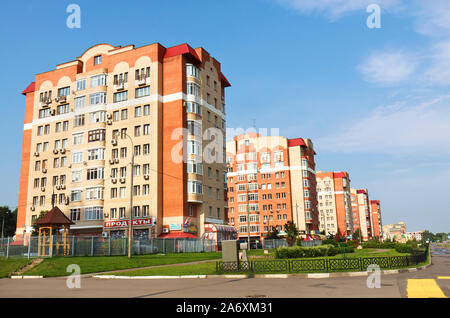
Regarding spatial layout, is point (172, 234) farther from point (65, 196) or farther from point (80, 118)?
point (80, 118)

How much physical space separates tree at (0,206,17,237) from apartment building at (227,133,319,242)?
174 feet

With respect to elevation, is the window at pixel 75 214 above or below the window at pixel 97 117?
below

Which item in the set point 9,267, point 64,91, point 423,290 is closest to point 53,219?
point 9,267

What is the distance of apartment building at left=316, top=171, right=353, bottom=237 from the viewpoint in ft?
445

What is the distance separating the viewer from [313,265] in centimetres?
1917

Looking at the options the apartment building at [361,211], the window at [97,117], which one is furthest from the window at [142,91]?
the apartment building at [361,211]

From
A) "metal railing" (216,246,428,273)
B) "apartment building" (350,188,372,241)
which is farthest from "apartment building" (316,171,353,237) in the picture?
"metal railing" (216,246,428,273)

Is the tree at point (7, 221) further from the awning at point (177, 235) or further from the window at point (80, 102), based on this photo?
the awning at point (177, 235)

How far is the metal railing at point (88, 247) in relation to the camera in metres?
33.4

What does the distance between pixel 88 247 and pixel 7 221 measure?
6981 cm

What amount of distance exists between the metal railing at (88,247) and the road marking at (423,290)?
28227 mm

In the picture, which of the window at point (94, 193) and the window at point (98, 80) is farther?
the window at point (98, 80)

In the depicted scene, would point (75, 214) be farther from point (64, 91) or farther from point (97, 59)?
point (97, 59)

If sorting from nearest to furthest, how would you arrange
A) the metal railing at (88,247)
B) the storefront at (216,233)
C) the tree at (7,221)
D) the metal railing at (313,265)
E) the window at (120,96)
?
1. the metal railing at (313,265)
2. the metal railing at (88,247)
3. the storefront at (216,233)
4. the window at (120,96)
5. the tree at (7,221)
